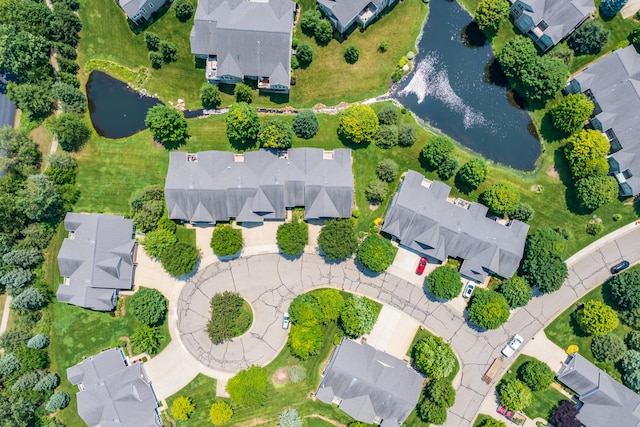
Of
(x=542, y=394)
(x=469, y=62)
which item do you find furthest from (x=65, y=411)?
(x=469, y=62)

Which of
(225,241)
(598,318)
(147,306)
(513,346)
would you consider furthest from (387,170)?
(147,306)

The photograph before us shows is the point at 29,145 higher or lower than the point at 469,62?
lower

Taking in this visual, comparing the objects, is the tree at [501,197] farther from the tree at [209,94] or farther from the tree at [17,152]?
the tree at [17,152]

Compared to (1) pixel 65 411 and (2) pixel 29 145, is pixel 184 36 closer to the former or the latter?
(2) pixel 29 145

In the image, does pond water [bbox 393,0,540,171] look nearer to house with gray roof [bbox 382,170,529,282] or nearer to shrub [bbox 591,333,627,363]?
house with gray roof [bbox 382,170,529,282]

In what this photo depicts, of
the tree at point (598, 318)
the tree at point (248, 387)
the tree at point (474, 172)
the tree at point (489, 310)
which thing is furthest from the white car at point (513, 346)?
the tree at point (248, 387)

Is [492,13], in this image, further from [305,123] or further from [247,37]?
[247,37]

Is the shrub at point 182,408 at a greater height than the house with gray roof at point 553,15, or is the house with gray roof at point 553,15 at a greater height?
the house with gray roof at point 553,15
